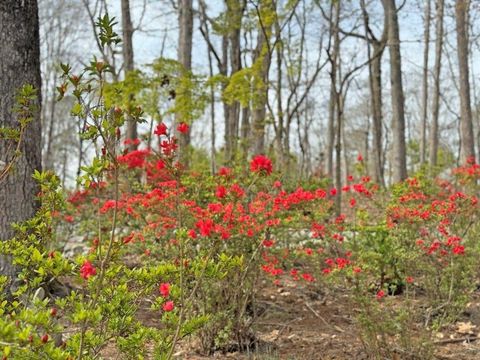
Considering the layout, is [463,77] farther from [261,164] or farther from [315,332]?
[261,164]

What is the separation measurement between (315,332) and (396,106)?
698 centimetres

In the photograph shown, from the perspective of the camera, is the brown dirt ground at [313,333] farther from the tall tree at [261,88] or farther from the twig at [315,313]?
the tall tree at [261,88]

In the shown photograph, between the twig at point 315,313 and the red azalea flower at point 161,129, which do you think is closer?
the red azalea flower at point 161,129

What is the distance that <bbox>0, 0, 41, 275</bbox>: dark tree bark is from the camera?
12.3 feet

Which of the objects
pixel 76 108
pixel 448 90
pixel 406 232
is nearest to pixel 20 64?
pixel 76 108

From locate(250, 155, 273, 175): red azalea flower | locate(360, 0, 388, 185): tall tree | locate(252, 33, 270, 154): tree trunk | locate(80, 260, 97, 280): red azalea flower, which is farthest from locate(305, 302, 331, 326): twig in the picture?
locate(360, 0, 388, 185): tall tree

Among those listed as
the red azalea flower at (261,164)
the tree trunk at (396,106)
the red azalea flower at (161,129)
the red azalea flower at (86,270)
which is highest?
the tree trunk at (396,106)

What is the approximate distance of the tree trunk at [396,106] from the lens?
10320 mm

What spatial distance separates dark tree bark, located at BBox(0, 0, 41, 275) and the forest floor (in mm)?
1580

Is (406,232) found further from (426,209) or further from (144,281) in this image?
(144,281)

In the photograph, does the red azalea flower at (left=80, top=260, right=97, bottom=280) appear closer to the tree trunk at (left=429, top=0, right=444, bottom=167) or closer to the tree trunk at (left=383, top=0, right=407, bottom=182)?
the tree trunk at (left=383, top=0, right=407, bottom=182)

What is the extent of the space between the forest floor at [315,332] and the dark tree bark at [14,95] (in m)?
1.58

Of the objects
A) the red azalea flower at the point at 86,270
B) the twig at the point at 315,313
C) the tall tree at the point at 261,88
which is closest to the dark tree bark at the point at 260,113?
the tall tree at the point at 261,88

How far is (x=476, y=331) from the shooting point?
4574 millimetres
